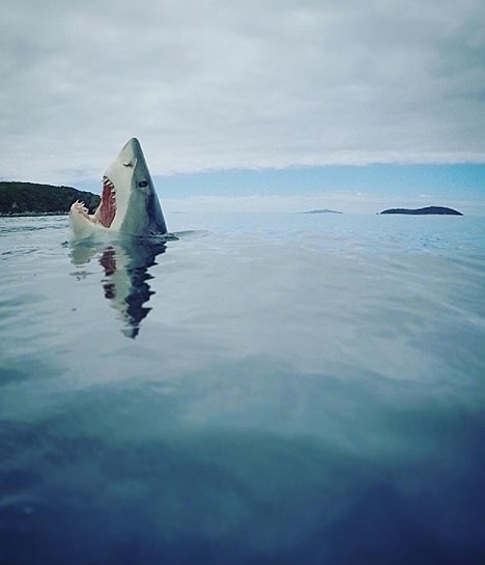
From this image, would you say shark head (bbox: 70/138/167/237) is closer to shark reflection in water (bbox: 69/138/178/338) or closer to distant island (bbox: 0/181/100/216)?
shark reflection in water (bbox: 69/138/178/338)

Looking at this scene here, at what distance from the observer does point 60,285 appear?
22.3 feet

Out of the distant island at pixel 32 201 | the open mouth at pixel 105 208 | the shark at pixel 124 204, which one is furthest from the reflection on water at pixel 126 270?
the distant island at pixel 32 201

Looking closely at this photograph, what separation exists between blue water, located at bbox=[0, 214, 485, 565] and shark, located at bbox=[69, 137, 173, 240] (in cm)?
574

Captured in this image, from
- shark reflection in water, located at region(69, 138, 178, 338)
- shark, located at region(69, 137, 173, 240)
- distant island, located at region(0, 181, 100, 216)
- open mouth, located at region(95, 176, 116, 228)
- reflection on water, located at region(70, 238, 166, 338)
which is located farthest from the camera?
distant island, located at region(0, 181, 100, 216)

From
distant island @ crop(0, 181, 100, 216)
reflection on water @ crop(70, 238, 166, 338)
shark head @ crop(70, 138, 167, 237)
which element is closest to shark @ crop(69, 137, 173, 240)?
shark head @ crop(70, 138, 167, 237)

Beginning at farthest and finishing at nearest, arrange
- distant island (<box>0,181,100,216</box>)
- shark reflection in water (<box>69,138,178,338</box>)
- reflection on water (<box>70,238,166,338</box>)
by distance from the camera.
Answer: distant island (<box>0,181,100,216</box>)
shark reflection in water (<box>69,138,178,338</box>)
reflection on water (<box>70,238,166,338</box>)

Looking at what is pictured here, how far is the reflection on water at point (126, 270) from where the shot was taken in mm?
5137

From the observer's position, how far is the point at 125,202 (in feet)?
35.5

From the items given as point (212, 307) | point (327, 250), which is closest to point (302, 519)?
point (212, 307)

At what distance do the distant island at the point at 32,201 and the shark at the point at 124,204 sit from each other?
47582 mm

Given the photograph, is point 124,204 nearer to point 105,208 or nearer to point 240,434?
point 105,208

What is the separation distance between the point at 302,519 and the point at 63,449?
1.38m

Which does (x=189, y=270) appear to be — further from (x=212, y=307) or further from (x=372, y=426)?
(x=372, y=426)

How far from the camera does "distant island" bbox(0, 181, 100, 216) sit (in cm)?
5908
